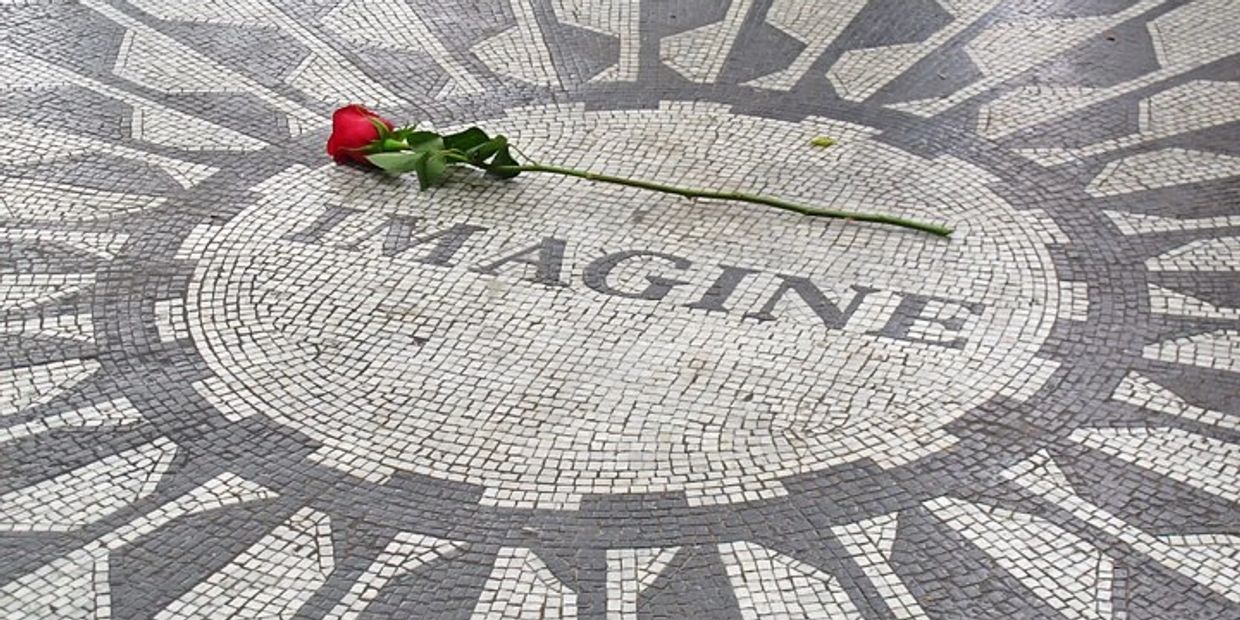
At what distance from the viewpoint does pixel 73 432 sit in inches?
266

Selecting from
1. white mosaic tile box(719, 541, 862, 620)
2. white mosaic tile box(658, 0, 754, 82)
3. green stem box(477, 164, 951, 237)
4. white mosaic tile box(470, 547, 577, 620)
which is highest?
white mosaic tile box(658, 0, 754, 82)

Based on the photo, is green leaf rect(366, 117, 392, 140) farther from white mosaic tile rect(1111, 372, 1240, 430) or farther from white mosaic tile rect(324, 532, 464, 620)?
white mosaic tile rect(1111, 372, 1240, 430)

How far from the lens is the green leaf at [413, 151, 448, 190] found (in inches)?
342

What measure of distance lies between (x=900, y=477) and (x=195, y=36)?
6436mm

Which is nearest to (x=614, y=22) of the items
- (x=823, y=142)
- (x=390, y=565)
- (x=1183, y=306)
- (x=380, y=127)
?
(x=823, y=142)

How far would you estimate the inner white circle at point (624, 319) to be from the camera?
6.69 meters

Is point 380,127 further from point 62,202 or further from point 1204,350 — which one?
point 1204,350

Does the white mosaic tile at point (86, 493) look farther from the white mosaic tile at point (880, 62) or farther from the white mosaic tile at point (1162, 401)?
the white mosaic tile at point (880, 62)

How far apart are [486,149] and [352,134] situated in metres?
0.77

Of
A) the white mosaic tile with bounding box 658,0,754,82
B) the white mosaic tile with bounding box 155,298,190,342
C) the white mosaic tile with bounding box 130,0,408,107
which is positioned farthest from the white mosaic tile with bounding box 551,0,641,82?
the white mosaic tile with bounding box 155,298,190,342

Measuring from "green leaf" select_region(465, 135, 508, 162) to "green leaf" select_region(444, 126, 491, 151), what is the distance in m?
0.02

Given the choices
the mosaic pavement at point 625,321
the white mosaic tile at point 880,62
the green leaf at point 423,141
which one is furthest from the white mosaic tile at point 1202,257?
the green leaf at point 423,141

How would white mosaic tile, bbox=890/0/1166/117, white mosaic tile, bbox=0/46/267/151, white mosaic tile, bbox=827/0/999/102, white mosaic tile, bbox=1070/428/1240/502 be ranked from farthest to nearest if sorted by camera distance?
white mosaic tile, bbox=827/0/999/102
white mosaic tile, bbox=890/0/1166/117
white mosaic tile, bbox=0/46/267/151
white mosaic tile, bbox=1070/428/1240/502

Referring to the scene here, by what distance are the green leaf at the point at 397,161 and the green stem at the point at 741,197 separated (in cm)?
41
